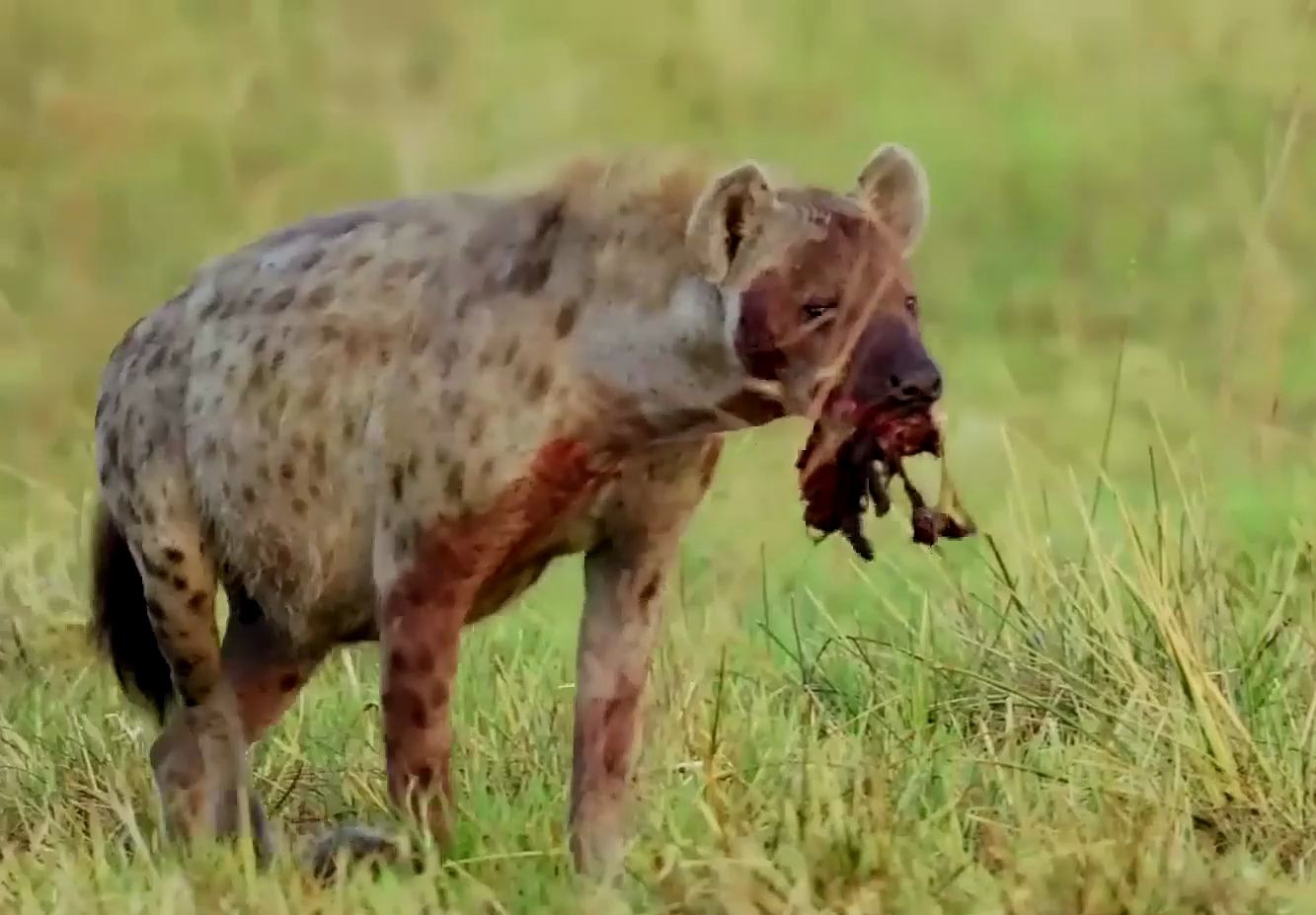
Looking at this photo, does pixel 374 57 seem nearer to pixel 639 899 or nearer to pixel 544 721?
pixel 544 721

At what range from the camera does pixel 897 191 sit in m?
3.29

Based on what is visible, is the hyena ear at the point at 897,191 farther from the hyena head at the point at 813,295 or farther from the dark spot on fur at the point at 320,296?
the dark spot on fur at the point at 320,296

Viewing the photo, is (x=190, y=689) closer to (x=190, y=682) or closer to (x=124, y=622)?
(x=190, y=682)

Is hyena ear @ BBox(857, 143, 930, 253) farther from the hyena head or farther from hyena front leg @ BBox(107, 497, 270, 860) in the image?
hyena front leg @ BBox(107, 497, 270, 860)

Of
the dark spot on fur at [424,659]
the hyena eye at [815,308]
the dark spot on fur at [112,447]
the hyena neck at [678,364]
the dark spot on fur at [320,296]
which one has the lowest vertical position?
the dark spot on fur at [424,659]

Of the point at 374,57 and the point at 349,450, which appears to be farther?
the point at 374,57

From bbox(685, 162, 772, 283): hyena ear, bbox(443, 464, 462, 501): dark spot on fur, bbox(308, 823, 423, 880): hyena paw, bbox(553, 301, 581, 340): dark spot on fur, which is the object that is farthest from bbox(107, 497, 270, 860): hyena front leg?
bbox(685, 162, 772, 283): hyena ear

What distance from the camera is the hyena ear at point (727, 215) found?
10.2ft

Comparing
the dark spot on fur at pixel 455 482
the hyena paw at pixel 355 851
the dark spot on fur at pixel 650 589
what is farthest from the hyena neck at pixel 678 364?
the hyena paw at pixel 355 851

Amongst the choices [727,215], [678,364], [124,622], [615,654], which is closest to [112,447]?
[124,622]

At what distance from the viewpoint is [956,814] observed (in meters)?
3.33

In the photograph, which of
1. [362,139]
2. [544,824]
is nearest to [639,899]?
[544,824]

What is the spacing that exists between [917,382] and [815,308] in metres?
0.19

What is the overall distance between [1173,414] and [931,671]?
218 cm
